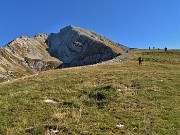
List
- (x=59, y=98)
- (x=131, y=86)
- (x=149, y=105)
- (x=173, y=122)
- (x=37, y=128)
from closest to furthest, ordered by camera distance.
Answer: (x=37, y=128)
(x=173, y=122)
(x=149, y=105)
(x=59, y=98)
(x=131, y=86)

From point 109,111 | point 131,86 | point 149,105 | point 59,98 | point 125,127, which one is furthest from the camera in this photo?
point 131,86

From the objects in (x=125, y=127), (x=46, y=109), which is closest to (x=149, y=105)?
(x=125, y=127)

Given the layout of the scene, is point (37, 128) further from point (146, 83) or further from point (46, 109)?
point (146, 83)

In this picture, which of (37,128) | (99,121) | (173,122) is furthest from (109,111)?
(37,128)

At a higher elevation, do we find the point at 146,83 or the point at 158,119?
the point at 146,83

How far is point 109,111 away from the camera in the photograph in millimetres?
21828

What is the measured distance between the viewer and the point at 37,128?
1727 cm

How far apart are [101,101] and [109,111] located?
2.98m

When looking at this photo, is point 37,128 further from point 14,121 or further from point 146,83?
point 146,83

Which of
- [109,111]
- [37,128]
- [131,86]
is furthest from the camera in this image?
[131,86]

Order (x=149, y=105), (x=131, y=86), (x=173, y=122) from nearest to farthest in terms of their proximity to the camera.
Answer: (x=173, y=122) → (x=149, y=105) → (x=131, y=86)

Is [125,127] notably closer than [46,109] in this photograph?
Yes

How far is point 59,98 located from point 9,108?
5005mm

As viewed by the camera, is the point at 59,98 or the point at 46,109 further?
the point at 59,98
